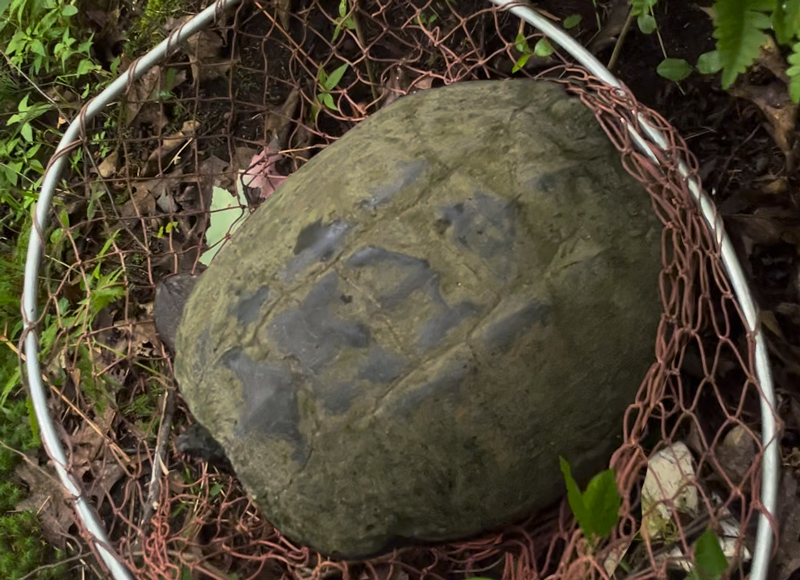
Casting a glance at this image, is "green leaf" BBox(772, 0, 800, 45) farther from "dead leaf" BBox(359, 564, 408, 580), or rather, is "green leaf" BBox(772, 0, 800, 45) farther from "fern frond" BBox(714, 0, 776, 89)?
"dead leaf" BBox(359, 564, 408, 580)

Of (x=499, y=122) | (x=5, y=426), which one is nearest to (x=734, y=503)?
(x=499, y=122)

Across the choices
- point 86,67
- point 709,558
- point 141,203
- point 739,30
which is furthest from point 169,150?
point 709,558

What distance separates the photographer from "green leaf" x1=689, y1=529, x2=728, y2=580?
5.07 feet

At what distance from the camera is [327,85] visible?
8.21ft

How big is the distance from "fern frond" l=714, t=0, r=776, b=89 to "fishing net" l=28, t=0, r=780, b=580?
0.21 meters

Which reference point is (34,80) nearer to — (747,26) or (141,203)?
(141,203)

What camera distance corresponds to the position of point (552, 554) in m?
Answer: 2.07

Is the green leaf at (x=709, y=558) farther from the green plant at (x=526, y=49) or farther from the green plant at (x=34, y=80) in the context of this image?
the green plant at (x=34, y=80)

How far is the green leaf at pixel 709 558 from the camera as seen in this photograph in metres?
1.54

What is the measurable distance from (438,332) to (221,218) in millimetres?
1148

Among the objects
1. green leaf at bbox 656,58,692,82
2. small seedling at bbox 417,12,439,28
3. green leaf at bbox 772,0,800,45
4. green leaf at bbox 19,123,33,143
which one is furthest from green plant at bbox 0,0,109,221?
green leaf at bbox 772,0,800,45

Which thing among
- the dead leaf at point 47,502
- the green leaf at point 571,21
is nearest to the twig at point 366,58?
the green leaf at point 571,21

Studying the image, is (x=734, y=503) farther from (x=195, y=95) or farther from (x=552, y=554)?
(x=195, y=95)

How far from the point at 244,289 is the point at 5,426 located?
151 cm
